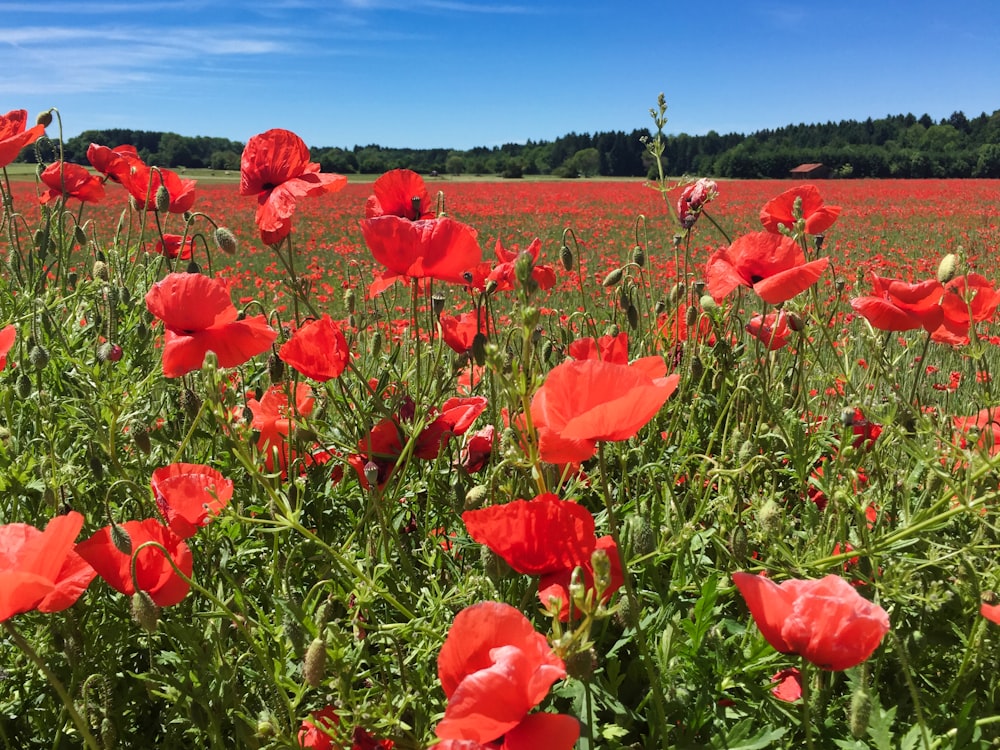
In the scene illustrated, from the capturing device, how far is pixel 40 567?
2.67 ft

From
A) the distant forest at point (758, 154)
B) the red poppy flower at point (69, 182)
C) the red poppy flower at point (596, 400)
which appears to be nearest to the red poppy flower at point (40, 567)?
the red poppy flower at point (596, 400)

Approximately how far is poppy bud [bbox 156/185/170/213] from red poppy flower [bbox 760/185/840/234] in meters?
1.50

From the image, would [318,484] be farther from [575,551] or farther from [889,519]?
[889,519]

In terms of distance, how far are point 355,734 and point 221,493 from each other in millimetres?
382

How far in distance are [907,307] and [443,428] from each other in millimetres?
936

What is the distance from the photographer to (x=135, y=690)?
1241mm

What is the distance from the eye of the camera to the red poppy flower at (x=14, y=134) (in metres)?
1.73

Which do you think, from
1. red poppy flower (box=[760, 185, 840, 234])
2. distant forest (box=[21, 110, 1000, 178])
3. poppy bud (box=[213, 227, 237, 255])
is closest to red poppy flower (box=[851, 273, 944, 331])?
red poppy flower (box=[760, 185, 840, 234])

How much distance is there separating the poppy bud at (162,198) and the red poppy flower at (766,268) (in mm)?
1402

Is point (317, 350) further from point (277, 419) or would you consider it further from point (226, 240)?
point (226, 240)

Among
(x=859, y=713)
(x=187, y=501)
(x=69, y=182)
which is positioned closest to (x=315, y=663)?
(x=187, y=501)

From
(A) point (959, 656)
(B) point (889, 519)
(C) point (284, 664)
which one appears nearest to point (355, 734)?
(C) point (284, 664)

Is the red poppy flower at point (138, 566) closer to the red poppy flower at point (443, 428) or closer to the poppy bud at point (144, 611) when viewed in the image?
the poppy bud at point (144, 611)

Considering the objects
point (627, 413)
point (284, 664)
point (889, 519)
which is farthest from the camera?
point (889, 519)
